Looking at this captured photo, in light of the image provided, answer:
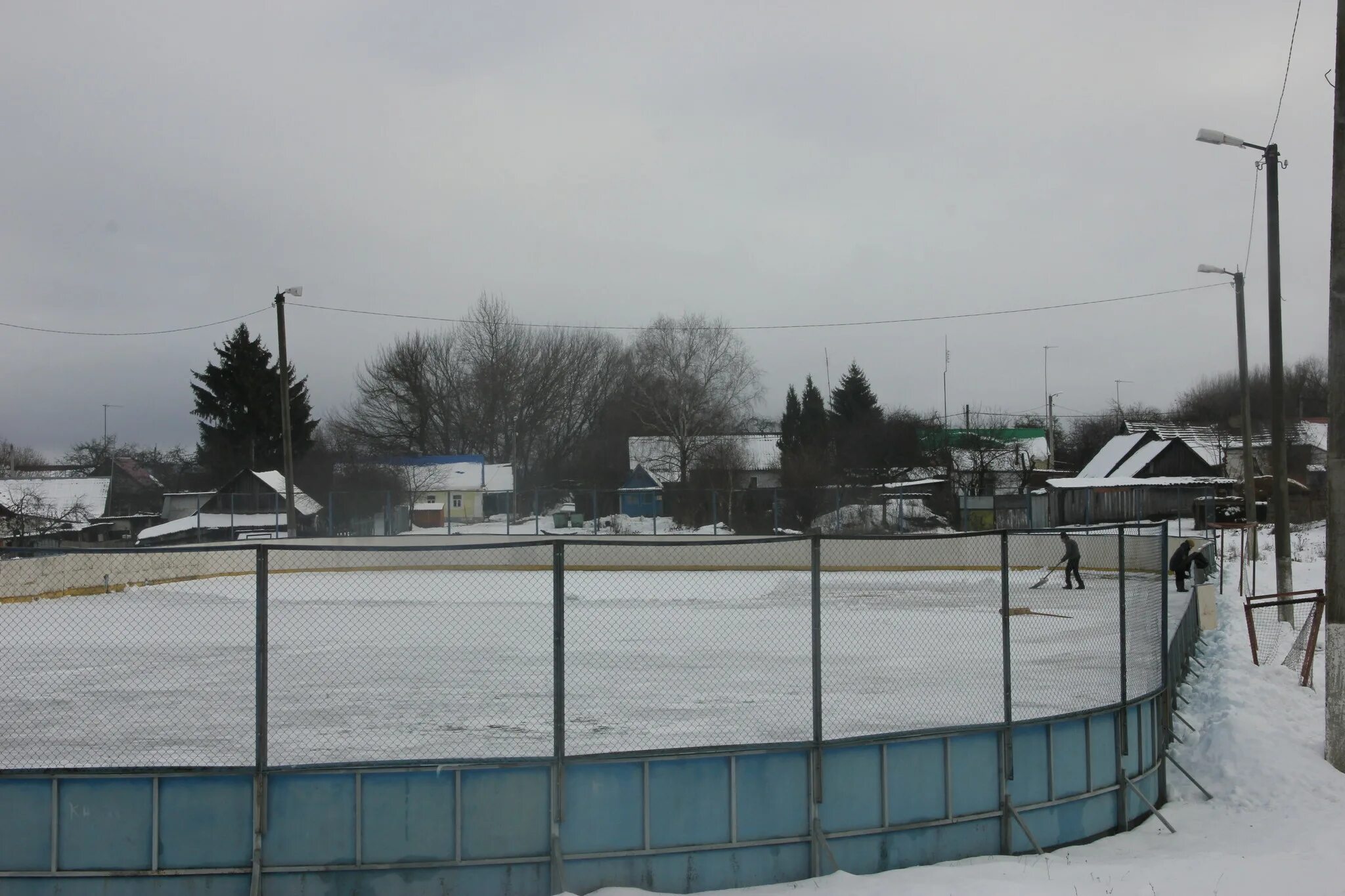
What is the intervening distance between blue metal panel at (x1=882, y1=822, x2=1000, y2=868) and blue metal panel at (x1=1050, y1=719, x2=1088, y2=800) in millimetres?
775

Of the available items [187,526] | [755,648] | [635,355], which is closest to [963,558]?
[755,648]

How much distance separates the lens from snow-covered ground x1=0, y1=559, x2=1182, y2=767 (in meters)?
9.95

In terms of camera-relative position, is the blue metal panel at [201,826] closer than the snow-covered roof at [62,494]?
Yes

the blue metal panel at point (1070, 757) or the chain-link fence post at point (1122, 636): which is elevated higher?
the chain-link fence post at point (1122, 636)

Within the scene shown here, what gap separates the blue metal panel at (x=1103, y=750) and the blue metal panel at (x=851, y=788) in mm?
2298

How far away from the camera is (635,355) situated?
231 ft

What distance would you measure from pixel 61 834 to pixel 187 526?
3483 centimetres

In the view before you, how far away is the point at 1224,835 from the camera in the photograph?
8.99 meters

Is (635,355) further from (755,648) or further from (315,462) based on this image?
(755,648)

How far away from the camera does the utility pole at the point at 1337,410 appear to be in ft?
33.6

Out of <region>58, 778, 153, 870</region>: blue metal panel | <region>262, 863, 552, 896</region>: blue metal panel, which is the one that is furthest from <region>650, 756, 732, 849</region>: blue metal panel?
<region>58, 778, 153, 870</region>: blue metal panel

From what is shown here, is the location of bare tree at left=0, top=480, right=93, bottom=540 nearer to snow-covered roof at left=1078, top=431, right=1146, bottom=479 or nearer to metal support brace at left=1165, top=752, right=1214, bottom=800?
metal support brace at left=1165, top=752, right=1214, bottom=800

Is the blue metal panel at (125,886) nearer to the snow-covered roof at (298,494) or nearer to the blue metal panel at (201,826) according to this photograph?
the blue metal panel at (201,826)

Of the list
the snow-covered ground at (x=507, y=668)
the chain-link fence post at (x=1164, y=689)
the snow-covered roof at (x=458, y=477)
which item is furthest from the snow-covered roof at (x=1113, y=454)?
the chain-link fence post at (x=1164, y=689)
